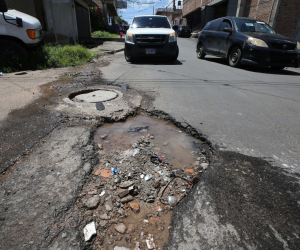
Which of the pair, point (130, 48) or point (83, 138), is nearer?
point (83, 138)

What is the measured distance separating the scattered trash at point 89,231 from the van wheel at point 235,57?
7546 millimetres

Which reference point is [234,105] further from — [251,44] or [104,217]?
[251,44]

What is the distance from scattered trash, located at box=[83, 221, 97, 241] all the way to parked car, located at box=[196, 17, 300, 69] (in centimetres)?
719

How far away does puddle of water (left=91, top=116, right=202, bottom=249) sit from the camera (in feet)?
4.80

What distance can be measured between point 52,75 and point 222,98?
4759mm

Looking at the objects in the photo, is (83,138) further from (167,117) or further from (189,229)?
(189,229)

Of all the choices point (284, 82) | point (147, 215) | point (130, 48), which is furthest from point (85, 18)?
point (147, 215)

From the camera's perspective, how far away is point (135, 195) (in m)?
1.81

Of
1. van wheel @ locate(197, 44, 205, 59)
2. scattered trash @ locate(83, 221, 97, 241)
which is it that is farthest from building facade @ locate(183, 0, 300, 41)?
scattered trash @ locate(83, 221, 97, 241)

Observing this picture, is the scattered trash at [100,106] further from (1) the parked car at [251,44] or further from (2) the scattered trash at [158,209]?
(1) the parked car at [251,44]

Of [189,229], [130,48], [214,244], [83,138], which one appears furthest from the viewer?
[130,48]

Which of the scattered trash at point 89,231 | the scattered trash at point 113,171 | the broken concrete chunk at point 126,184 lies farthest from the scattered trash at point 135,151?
the scattered trash at point 89,231

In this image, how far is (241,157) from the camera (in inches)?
87.8

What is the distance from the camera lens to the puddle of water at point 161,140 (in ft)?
7.85
